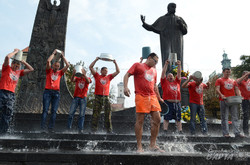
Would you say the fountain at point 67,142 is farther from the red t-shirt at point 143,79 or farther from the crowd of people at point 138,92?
the red t-shirt at point 143,79

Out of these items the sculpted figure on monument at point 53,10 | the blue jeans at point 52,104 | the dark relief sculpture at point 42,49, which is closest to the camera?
the blue jeans at point 52,104

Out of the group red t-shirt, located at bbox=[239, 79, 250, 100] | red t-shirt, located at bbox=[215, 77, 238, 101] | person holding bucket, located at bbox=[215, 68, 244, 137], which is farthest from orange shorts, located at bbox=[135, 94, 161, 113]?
red t-shirt, located at bbox=[239, 79, 250, 100]

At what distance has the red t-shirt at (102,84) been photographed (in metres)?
5.68

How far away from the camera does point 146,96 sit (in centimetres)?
352

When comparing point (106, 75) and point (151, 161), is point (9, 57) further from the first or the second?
point (151, 161)

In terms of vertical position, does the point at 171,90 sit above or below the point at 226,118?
above

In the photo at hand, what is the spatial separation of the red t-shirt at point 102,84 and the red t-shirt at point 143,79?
7.17 feet

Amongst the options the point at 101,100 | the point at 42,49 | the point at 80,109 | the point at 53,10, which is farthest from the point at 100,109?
the point at 53,10

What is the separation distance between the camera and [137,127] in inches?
133

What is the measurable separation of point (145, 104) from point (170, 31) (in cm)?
742

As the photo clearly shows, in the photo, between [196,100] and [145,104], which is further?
[196,100]

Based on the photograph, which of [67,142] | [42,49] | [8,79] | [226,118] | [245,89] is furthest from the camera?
[42,49]

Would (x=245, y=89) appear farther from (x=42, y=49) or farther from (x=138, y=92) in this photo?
(x=42, y=49)

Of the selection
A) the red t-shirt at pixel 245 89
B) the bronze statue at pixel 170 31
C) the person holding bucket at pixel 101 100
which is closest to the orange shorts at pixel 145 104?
the person holding bucket at pixel 101 100
